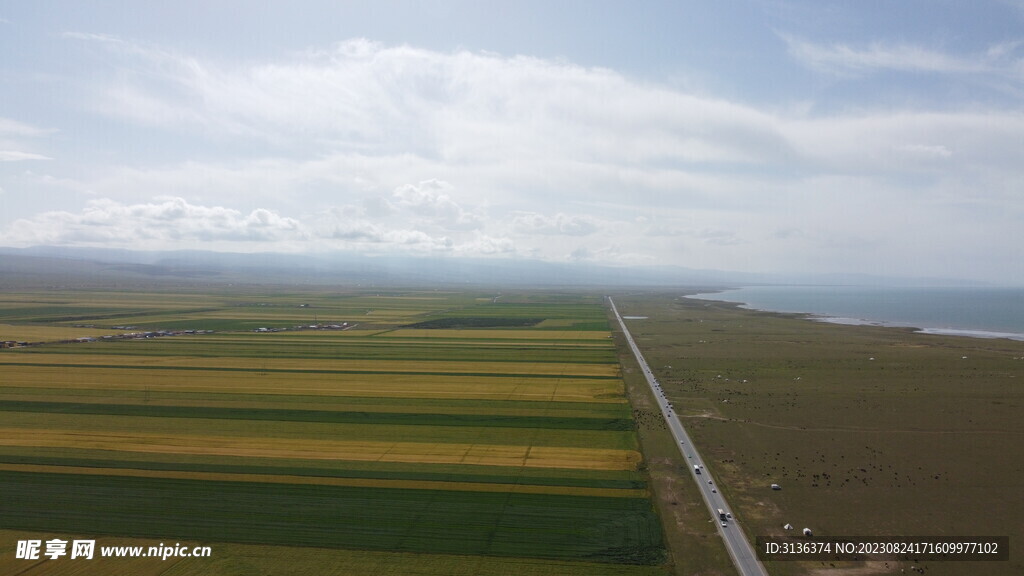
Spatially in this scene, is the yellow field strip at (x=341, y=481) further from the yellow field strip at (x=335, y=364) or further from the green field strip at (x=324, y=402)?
the yellow field strip at (x=335, y=364)

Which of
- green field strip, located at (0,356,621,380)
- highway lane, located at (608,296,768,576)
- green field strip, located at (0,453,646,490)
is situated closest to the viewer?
highway lane, located at (608,296,768,576)

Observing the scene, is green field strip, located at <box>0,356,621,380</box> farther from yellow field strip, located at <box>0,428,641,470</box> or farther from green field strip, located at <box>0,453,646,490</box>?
green field strip, located at <box>0,453,646,490</box>

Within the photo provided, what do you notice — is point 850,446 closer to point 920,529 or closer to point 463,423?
point 920,529

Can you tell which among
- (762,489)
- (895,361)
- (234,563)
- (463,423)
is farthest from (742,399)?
(234,563)

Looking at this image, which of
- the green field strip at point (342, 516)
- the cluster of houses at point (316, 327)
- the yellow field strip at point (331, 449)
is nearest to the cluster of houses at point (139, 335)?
the cluster of houses at point (316, 327)

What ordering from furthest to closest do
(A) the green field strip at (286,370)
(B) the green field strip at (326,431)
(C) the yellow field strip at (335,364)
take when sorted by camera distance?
1. (C) the yellow field strip at (335,364)
2. (A) the green field strip at (286,370)
3. (B) the green field strip at (326,431)

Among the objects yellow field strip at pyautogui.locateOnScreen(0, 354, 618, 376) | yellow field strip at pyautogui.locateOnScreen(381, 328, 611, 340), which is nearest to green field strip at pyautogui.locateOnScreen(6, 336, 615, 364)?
yellow field strip at pyautogui.locateOnScreen(0, 354, 618, 376)
